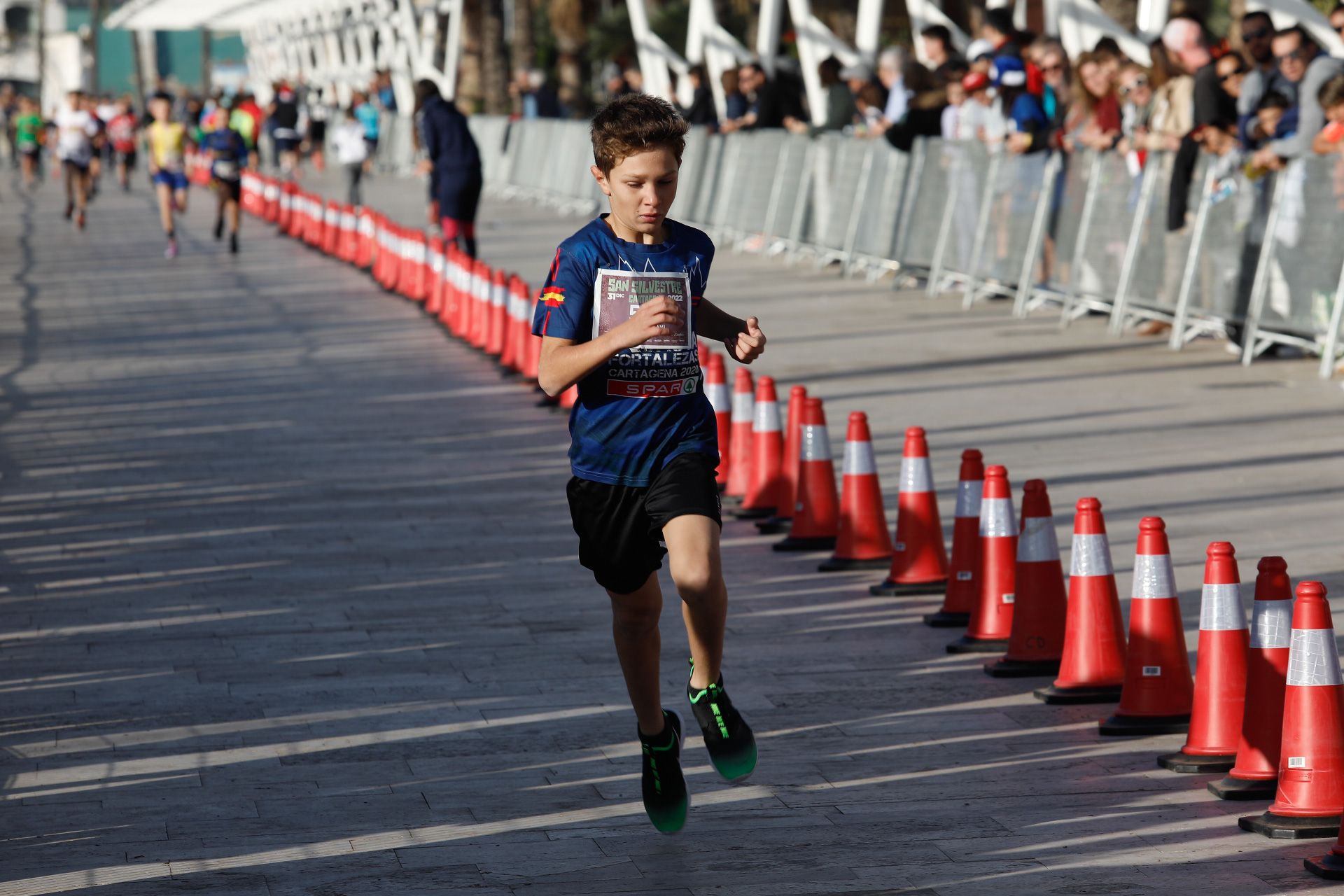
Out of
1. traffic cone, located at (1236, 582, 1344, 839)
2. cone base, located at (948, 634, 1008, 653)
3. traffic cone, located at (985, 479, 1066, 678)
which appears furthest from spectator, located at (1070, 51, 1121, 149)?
traffic cone, located at (1236, 582, 1344, 839)

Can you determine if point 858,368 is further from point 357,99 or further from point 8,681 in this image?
point 357,99

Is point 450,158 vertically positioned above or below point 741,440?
above

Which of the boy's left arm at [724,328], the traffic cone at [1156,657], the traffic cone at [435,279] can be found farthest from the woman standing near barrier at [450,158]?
the boy's left arm at [724,328]

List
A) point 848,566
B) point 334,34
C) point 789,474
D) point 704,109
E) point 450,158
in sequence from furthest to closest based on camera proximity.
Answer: point 334,34, point 704,109, point 450,158, point 789,474, point 848,566

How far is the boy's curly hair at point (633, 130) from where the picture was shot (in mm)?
5176

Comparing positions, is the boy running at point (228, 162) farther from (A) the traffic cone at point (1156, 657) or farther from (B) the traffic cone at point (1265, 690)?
(B) the traffic cone at point (1265, 690)

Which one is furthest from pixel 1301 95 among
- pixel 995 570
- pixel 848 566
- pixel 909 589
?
pixel 995 570

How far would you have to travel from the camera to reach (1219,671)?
597 centimetres

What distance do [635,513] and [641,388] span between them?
12.1 inches

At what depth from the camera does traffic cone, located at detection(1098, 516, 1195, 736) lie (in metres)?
6.44

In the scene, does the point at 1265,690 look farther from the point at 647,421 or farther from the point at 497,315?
the point at 497,315

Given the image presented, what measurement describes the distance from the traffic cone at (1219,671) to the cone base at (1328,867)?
91 centimetres

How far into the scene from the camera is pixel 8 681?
7.41 metres

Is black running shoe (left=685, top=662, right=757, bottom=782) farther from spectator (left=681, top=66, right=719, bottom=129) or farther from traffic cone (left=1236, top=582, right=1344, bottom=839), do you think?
spectator (left=681, top=66, right=719, bottom=129)
